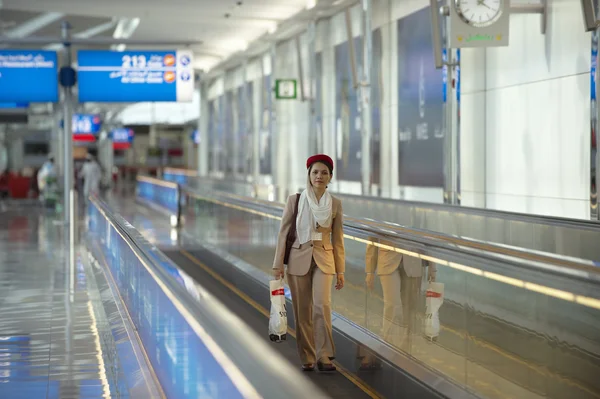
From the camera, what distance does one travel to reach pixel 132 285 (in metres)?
7.66

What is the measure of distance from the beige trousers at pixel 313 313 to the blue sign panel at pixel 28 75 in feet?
54.8

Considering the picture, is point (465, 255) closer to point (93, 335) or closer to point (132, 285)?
point (132, 285)

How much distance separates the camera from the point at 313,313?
7.80 metres

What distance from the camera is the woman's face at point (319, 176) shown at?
25.2 ft

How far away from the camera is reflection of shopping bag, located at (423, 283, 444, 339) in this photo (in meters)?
6.34

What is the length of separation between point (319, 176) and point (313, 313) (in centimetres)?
105

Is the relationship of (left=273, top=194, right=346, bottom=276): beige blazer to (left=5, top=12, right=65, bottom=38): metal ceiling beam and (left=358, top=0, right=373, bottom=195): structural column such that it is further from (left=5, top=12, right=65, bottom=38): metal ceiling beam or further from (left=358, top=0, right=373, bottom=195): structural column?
(left=5, top=12, right=65, bottom=38): metal ceiling beam

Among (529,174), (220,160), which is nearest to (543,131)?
(529,174)

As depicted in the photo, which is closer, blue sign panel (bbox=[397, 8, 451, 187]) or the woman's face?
the woman's face

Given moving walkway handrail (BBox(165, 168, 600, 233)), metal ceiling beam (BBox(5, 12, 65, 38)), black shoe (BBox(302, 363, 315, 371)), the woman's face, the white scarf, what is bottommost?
black shoe (BBox(302, 363, 315, 371))

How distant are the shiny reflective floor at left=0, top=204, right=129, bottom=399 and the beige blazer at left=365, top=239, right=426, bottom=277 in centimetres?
206

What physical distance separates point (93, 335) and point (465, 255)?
14.9ft

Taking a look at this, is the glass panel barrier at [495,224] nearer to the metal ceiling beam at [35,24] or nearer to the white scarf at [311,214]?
the white scarf at [311,214]

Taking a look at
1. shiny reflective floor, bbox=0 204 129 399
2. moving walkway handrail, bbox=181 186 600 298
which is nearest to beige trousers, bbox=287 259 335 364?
moving walkway handrail, bbox=181 186 600 298
